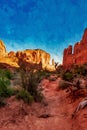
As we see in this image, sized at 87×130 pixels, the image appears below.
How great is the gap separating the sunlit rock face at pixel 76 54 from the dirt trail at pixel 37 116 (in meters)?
51.6

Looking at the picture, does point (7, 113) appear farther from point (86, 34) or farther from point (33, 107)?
point (86, 34)

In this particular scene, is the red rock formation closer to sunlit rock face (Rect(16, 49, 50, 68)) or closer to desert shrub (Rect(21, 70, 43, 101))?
sunlit rock face (Rect(16, 49, 50, 68))

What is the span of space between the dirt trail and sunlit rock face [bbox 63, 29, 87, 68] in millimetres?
51628

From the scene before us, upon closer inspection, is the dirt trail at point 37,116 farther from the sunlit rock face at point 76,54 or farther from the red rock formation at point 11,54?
the red rock formation at point 11,54

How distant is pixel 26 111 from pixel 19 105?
0.47m

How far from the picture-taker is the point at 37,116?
6910 mm

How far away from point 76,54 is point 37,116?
62.2 metres

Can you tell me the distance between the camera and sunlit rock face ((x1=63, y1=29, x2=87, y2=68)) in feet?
205

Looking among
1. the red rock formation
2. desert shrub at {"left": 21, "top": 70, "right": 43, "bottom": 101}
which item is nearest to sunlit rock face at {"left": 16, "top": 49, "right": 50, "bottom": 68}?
the red rock formation

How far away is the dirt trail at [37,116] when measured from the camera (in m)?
6.01

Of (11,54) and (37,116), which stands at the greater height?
(11,54)

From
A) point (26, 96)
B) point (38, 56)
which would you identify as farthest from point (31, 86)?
point (38, 56)

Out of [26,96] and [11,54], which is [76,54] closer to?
[11,54]

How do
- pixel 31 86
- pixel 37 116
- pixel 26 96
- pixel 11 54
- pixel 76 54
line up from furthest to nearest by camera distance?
pixel 11 54
pixel 76 54
pixel 31 86
pixel 26 96
pixel 37 116
